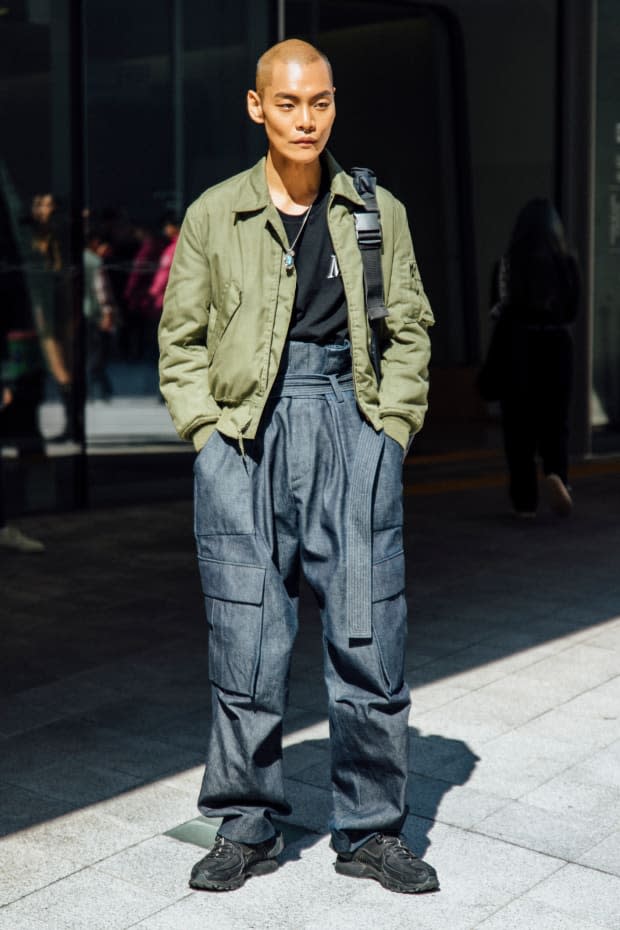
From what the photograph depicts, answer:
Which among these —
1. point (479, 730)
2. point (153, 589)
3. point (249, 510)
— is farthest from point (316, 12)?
point (249, 510)

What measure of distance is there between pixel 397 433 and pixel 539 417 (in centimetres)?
535

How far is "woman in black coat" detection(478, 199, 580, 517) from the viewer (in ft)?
27.2

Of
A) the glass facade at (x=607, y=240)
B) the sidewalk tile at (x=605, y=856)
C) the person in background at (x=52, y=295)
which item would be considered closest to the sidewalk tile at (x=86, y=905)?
the sidewalk tile at (x=605, y=856)

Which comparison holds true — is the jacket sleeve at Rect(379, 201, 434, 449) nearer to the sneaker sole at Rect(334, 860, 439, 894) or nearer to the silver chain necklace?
the silver chain necklace

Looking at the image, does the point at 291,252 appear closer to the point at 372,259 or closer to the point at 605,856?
the point at 372,259

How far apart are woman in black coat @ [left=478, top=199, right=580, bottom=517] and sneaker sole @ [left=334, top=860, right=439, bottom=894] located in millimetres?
5330

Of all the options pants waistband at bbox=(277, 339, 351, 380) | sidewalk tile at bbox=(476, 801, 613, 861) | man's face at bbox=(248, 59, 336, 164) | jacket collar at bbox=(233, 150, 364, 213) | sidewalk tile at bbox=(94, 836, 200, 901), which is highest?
man's face at bbox=(248, 59, 336, 164)

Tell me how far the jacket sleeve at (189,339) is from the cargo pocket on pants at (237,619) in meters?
0.32

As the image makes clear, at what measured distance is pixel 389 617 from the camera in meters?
3.33

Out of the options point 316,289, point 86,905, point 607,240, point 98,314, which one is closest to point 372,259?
point 316,289

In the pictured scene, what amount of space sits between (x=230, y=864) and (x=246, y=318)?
4.34 ft

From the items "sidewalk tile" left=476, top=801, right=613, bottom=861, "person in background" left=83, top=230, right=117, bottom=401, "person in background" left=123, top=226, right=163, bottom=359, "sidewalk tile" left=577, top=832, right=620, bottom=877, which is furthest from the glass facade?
"sidewalk tile" left=577, top=832, right=620, bottom=877

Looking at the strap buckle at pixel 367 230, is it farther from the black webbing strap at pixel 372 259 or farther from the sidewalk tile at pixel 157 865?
the sidewalk tile at pixel 157 865

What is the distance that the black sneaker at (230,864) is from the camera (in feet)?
10.9
